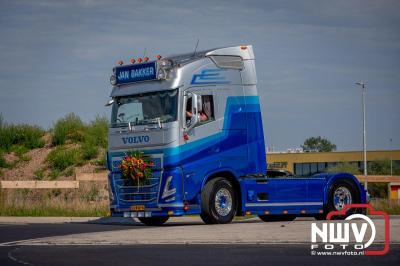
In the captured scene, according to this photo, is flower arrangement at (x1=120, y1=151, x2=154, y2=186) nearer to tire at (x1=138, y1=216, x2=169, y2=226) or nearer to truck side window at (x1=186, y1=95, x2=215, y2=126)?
truck side window at (x1=186, y1=95, x2=215, y2=126)

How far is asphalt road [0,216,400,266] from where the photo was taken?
1276cm

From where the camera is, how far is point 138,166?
21281mm

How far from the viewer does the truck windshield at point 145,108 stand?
21.1m

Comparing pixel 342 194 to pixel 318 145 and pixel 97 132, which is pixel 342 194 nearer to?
pixel 97 132

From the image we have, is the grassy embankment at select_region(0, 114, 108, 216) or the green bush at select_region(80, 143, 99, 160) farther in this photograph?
the green bush at select_region(80, 143, 99, 160)

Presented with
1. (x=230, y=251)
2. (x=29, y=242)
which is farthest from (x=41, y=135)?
(x=230, y=251)

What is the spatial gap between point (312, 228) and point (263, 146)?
585cm

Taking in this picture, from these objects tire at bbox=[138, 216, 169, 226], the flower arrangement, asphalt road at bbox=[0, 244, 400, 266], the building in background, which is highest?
the building in background

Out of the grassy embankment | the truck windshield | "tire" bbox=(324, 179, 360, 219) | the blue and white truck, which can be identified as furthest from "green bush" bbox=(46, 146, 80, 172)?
"tire" bbox=(324, 179, 360, 219)

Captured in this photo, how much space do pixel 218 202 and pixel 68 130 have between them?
87.0 feet

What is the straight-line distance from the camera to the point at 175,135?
20828 mm

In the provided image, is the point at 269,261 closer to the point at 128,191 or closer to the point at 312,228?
the point at 312,228

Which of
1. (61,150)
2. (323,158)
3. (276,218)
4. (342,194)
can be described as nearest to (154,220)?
(276,218)

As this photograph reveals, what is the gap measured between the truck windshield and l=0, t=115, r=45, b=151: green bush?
81.3 ft
